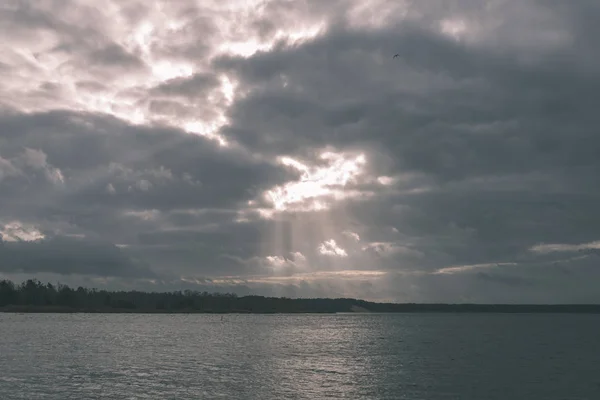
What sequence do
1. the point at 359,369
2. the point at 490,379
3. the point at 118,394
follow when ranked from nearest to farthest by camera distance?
the point at 118,394 → the point at 490,379 → the point at 359,369

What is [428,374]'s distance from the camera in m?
88.5

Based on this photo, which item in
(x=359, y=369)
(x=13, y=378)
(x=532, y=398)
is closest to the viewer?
(x=532, y=398)

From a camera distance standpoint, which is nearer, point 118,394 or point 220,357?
point 118,394

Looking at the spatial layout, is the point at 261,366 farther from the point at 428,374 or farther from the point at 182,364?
the point at 428,374

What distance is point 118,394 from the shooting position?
210 ft

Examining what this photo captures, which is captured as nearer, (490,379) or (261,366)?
(490,379)

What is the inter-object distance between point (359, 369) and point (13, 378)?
51490mm

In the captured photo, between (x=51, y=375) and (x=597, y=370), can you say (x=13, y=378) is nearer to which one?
(x=51, y=375)

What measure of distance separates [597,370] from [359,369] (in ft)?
135

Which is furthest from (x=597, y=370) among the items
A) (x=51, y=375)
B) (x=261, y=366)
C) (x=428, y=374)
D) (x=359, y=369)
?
(x=51, y=375)

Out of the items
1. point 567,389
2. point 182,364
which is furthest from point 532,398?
point 182,364

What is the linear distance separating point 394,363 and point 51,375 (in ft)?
191

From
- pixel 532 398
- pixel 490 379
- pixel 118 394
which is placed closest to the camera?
pixel 118 394

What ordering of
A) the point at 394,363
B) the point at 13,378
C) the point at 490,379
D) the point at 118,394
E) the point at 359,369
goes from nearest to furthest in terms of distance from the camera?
1. the point at 118,394
2. the point at 13,378
3. the point at 490,379
4. the point at 359,369
5. the point at 394,363
